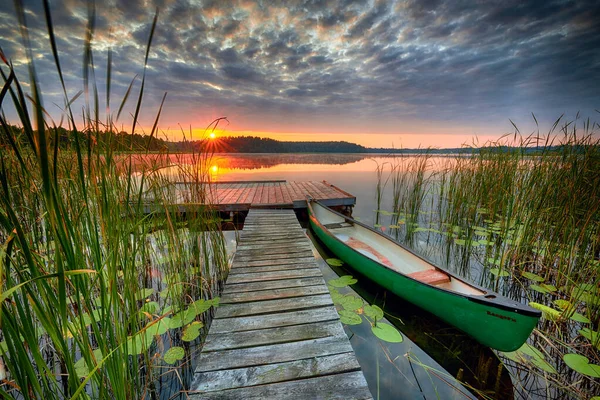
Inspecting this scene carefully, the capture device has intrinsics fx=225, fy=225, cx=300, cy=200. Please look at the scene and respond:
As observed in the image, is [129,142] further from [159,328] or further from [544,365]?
[544,365]

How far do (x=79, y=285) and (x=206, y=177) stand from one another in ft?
7.14

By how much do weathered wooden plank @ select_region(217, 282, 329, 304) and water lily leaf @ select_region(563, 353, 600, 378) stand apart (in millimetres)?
2128

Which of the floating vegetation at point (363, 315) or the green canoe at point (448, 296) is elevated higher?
the green canoe at point (448, 296)

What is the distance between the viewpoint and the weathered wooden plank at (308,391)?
133 cm

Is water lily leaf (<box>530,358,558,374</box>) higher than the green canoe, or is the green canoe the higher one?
the green canoe

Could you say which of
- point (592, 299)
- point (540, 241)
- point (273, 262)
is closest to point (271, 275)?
point (273, 262)

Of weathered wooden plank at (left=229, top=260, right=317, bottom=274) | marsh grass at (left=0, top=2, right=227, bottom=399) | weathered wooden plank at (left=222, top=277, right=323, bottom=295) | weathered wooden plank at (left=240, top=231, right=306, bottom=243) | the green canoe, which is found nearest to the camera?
marsh grass at (left=0, top=2, right=227, bottom=399)

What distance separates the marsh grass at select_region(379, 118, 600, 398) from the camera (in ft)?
7.14

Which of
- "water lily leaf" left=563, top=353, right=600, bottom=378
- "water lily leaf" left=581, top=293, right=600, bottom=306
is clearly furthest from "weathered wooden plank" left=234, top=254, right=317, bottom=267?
"water lily leaf" left=581, top=293, right=600, bottom=306

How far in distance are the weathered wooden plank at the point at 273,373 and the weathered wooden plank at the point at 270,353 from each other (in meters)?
0.04

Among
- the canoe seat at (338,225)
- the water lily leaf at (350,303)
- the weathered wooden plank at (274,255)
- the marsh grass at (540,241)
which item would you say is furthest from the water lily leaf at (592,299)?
the canoe seat at (338,225)

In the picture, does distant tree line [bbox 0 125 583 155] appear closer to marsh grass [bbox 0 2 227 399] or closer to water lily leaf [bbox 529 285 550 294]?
marsh grass [bbox 0 2 227 399]

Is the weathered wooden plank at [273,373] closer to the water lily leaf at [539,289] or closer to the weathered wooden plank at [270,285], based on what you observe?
the weathered wooden plank at [270,285]

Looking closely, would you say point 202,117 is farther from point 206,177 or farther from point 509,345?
point 509,345
